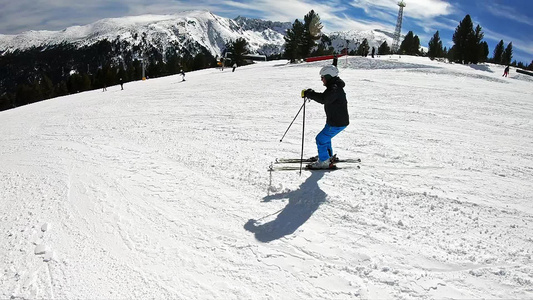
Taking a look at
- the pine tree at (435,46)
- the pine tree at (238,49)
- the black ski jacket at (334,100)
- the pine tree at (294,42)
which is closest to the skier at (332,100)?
the black ski jacket at (334,100)

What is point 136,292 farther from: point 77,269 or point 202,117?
point 202,117

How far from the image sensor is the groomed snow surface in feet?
9.86

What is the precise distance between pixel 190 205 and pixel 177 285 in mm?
1680

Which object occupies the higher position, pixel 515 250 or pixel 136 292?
pixel 515 250

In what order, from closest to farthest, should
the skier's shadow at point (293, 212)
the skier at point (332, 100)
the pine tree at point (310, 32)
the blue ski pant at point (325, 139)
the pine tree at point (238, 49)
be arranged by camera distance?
the skier's shadow at point (293, 212)
the skier at point (332, 100)
the blue ski pant at point (325, 139)
the pine tree at point (310, 32)
the pine tree at point (238, 49)

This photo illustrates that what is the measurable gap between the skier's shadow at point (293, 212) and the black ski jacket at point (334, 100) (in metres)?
1.14

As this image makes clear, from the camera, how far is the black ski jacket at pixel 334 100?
17.4 feet

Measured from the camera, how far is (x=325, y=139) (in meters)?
5.77

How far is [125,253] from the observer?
347 cm

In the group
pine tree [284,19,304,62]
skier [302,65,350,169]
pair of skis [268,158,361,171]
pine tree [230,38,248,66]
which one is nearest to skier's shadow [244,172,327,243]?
pair of skis [268,158,361,171]

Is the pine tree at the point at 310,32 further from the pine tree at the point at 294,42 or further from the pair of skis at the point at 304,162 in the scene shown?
the pair of skis at the point at 304,162

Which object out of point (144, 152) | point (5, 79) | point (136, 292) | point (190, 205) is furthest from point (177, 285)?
point (5, 79)

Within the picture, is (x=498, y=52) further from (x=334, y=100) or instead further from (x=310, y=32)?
(x=334, y=100)

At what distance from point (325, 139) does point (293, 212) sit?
1947mm
